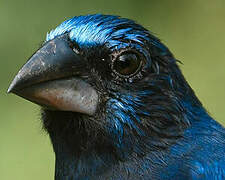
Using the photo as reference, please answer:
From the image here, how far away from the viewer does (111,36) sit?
5020 mm

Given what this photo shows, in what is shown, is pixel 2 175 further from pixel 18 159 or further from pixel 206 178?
pixel 206 178

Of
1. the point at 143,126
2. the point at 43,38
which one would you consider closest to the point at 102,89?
the point at 143,126

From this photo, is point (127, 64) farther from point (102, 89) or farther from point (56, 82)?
point (56, 82)

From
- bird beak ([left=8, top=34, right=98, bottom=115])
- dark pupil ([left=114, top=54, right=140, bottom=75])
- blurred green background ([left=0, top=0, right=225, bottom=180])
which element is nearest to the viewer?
bird beak ([left=8, top=34, right=98, bottom=115])

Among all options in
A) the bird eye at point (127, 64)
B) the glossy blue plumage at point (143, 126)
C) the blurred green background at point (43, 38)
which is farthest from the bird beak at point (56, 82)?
the blurred green background at point (43, 38)

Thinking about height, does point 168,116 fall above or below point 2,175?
above

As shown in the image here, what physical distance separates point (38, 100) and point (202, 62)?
7395mm

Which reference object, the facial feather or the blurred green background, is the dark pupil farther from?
the blurred green background

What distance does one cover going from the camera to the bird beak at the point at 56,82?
189 inches

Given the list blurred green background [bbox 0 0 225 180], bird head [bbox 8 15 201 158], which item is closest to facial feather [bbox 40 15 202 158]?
bird head [bbox 8 15 201 158]

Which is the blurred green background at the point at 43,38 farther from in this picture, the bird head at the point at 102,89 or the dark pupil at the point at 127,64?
the dark pupil at the point at 127,64

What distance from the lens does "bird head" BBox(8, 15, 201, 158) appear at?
485cm

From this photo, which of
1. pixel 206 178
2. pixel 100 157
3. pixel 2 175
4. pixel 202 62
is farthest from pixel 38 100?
pixel 202 62

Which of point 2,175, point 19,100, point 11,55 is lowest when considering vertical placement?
point 2,175
